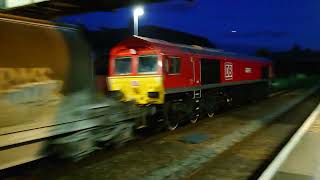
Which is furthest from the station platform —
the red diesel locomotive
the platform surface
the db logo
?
the db logo

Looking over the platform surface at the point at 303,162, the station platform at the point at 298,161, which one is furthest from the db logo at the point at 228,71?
the platform surface at the point at 303,162

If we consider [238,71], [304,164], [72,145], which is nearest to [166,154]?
[72,145]

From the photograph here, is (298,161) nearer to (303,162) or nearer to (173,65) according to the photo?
(303,162)

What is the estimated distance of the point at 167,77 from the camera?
15.1 metres

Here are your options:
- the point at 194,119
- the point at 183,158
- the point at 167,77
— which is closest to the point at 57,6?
the point at 167,77

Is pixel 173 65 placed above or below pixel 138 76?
above

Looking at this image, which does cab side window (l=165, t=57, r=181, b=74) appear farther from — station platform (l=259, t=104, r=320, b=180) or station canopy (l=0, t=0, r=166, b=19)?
station platform (l=259, t=104, r=320, b=180)

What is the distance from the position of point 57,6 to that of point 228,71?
8.62 metres

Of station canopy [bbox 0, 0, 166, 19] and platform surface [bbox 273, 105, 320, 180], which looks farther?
station canopy [bbox 0, 0, 166, 19]

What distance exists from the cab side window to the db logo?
16.9ft

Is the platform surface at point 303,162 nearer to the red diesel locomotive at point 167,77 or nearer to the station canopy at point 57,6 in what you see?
the red diesel locomotive at point 167,77

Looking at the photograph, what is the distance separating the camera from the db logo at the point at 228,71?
811 inches

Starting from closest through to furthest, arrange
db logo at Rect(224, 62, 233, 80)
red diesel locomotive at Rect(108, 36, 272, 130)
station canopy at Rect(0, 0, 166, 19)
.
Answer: red diesel locomotive at Rect(108, 36, 272, 130) → station canopy at Rect(0, 0, 166, 19) → db logo at Rect(224, 62, 233, 80)

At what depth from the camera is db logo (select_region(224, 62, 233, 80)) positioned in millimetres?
20602
